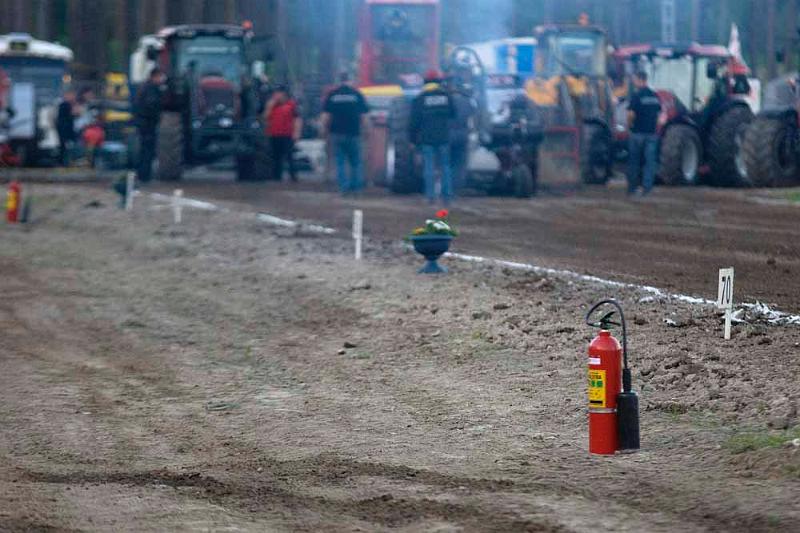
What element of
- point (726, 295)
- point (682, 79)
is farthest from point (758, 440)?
point (682, 79)

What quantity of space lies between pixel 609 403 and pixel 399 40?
2151 cm

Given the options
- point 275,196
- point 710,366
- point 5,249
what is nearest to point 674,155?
point 275,196

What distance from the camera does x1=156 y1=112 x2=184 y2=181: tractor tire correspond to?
86.2ft

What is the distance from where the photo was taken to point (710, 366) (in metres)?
8.39

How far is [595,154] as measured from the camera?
86.1 feet

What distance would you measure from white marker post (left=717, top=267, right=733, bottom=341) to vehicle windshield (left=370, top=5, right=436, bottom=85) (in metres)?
19.3

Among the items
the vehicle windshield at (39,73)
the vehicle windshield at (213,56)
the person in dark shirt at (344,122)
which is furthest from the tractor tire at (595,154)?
the vehicle windshield at (39,73)

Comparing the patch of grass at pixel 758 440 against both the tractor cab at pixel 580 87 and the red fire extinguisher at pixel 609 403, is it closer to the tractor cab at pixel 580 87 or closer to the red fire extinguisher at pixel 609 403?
the red fire extinguisher at pixel 609 403

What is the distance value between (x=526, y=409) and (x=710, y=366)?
1.15 m

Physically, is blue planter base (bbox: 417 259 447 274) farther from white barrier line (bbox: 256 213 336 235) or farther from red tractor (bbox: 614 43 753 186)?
red tractor (bbox: 614 43 753 186)

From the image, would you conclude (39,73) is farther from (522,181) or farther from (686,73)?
(522,181)

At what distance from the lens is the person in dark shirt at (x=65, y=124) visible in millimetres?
33031

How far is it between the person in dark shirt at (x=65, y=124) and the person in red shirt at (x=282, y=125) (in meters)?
7.07

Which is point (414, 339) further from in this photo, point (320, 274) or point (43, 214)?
point (43, 214)
